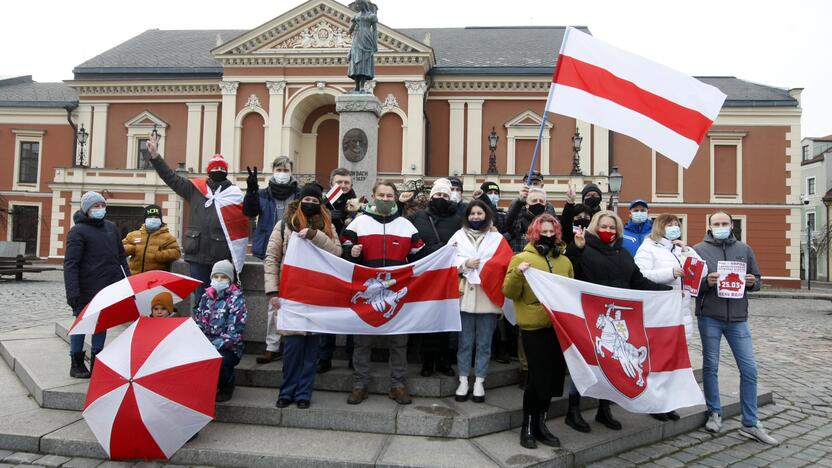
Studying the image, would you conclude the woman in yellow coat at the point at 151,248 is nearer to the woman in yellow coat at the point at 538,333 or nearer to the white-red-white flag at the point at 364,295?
the white-red-white flag at the point at 364,295

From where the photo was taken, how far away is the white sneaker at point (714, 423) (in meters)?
5.20

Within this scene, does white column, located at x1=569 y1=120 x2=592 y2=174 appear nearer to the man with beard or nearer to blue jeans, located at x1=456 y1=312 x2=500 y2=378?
the man with beard

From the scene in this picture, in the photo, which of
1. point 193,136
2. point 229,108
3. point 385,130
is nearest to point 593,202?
point 385,130

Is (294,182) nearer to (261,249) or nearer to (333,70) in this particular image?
(261,249)

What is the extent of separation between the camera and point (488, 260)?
16.4 ft

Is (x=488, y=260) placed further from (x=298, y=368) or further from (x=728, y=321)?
(x=728, y=321)

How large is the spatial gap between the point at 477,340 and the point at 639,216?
239 centimetres

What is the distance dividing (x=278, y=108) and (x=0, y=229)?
712 inches

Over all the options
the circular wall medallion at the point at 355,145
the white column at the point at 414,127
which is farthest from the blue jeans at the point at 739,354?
the white column at the point at 414,127

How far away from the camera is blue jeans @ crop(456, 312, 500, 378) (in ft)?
16.2

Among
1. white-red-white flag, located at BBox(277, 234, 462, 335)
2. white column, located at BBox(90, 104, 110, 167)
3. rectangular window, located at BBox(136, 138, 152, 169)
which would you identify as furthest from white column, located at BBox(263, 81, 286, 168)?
white-red-white flag, located at BBox(277, 234, 462, 335)

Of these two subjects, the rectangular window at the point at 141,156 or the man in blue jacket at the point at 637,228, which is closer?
the man in blue jacket at the point at 637,228

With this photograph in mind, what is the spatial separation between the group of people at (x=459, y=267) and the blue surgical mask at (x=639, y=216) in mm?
13

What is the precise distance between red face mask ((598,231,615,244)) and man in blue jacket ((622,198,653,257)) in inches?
42.6
